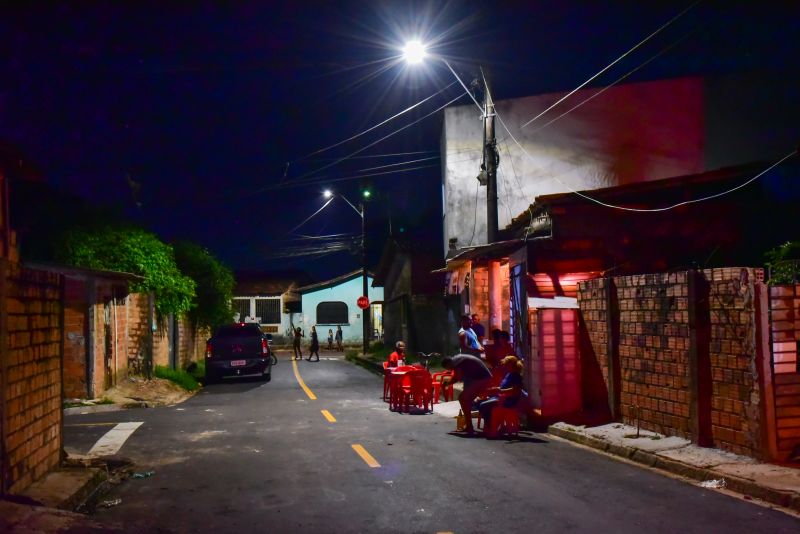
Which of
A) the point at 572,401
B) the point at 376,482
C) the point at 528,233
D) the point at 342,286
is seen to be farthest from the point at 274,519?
the point at 342,286

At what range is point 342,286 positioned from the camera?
54.0 metres

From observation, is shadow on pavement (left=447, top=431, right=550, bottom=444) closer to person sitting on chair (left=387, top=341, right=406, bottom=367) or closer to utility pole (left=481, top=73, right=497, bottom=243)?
person sitting on chair (left=387, top=341, right=406, bottom=367)

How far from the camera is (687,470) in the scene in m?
8.33

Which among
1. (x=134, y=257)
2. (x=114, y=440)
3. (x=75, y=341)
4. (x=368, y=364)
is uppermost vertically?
(x=134, y=257)

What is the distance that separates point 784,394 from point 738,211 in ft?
29.9

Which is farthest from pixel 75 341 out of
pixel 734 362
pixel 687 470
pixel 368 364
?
pixel 368 364

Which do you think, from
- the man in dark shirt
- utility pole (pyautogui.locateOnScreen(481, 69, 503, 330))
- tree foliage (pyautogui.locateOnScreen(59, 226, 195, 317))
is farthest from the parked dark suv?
the man in dark shirt

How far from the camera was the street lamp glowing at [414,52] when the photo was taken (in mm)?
14781

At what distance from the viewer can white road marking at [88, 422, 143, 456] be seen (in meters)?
10.2

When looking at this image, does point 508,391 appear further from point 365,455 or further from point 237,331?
point 237,331

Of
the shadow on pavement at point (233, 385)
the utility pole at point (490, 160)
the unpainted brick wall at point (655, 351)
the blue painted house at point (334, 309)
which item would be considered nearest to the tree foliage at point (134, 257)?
the shadow on pavement at point (233, 385)

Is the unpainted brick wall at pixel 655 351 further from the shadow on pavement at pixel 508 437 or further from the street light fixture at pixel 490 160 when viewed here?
the street light fixture at pixel 490 160

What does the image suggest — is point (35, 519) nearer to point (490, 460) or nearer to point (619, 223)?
point (490, 460)

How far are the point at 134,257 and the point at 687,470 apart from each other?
52.2 feet
